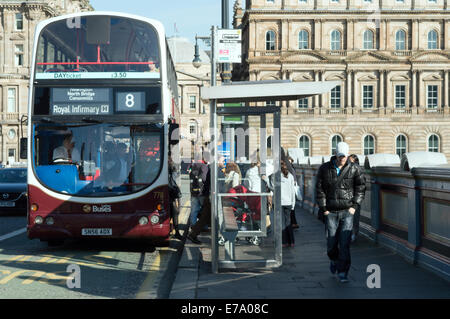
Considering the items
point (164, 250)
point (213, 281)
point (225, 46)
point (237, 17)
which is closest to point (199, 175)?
point (164, 250)

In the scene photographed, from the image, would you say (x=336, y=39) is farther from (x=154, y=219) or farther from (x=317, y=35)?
(x=154, y=219)

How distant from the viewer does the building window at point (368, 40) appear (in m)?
70.3

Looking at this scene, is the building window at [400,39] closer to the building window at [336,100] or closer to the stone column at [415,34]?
the stone column at [415,34]

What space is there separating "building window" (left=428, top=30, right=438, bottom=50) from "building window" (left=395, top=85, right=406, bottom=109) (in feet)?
16.9

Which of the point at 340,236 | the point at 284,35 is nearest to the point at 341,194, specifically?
the point at 340,236

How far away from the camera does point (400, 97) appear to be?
70938 millimetres

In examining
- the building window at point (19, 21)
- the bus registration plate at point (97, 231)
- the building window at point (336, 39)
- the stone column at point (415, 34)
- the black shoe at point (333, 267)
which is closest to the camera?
the black shoe at point (333, 267)

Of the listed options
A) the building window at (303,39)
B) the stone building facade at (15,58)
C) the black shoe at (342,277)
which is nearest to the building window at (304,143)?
the building window at (303,39)

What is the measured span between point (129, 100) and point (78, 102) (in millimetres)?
865

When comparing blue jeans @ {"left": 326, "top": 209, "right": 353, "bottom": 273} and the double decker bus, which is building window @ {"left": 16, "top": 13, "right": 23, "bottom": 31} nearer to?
the double decker bus

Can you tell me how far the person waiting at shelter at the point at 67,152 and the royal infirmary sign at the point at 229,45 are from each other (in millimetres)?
5768

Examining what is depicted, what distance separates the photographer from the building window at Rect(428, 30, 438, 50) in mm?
70500

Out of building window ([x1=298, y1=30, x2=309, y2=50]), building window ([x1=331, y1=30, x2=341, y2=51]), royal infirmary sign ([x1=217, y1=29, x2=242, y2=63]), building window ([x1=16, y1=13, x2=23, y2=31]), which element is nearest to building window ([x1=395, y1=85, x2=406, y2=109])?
building window ([x1=331, y1=30, x2=341, y2=51])

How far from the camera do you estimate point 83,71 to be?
37.5 feet
